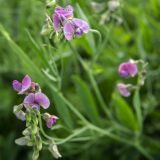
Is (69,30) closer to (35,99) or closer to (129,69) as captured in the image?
(35,99)

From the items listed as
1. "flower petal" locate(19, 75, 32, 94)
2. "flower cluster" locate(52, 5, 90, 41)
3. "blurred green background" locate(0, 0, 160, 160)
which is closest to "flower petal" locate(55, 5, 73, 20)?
"flower cluster" locate(52, 5, 90, 41)

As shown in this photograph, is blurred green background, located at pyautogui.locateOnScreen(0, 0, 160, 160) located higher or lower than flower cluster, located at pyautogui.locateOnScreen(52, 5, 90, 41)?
lower

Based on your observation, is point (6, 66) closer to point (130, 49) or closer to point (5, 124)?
point (5, 124)

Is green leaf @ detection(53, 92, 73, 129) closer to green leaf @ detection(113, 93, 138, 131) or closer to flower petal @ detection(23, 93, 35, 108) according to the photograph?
green leaf @ detection(113, 93, 138, 131)

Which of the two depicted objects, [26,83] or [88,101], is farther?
[88,101]

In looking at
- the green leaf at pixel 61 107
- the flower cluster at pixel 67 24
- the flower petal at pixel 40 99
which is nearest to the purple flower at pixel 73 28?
the flower cluster at pixel 67 24

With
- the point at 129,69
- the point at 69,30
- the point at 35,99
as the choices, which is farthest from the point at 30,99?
the point at 129,69
